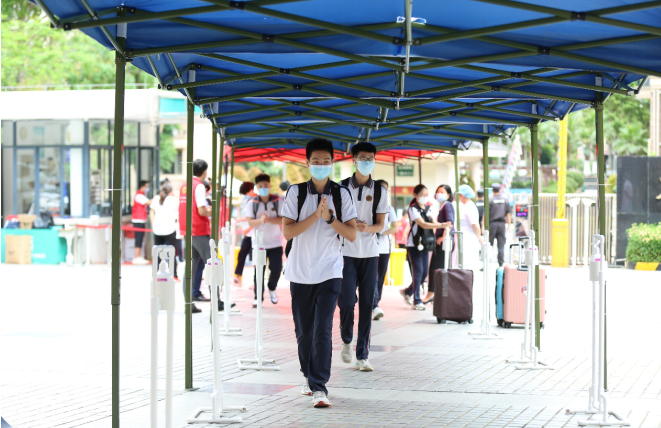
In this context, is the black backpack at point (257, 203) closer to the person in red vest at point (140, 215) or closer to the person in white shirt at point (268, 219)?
the person in white shirt at point (268, 219)

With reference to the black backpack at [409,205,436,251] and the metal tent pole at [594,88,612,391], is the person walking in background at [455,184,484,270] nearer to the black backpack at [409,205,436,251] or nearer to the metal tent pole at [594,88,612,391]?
the black backpack at [409,205,436,251]

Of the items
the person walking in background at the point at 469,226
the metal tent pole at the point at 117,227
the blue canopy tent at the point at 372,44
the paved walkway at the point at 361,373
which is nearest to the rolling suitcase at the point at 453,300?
the paved walkway at the point at 361,373

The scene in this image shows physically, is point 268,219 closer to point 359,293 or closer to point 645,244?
point 359,293

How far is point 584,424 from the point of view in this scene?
239 inches

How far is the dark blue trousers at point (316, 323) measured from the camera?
6.52m

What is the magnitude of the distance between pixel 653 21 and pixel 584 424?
2.76m

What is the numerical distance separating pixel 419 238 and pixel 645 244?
10.2 m

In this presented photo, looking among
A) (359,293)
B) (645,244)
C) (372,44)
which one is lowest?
(359,293)

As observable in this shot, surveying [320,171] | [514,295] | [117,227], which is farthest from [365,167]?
[514,295]

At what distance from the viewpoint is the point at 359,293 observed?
7.92 metres

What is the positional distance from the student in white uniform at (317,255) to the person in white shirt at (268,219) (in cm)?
582

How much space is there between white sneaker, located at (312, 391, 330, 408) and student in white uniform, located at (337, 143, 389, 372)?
136 centimetres

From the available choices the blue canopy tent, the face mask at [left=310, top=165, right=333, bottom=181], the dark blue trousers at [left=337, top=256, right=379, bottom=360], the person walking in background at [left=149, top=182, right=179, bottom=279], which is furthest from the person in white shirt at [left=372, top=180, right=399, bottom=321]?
the person walking in background at [left=149, top=182, right=179, bottom=279]

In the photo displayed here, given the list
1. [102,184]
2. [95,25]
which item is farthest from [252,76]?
[102,184]
